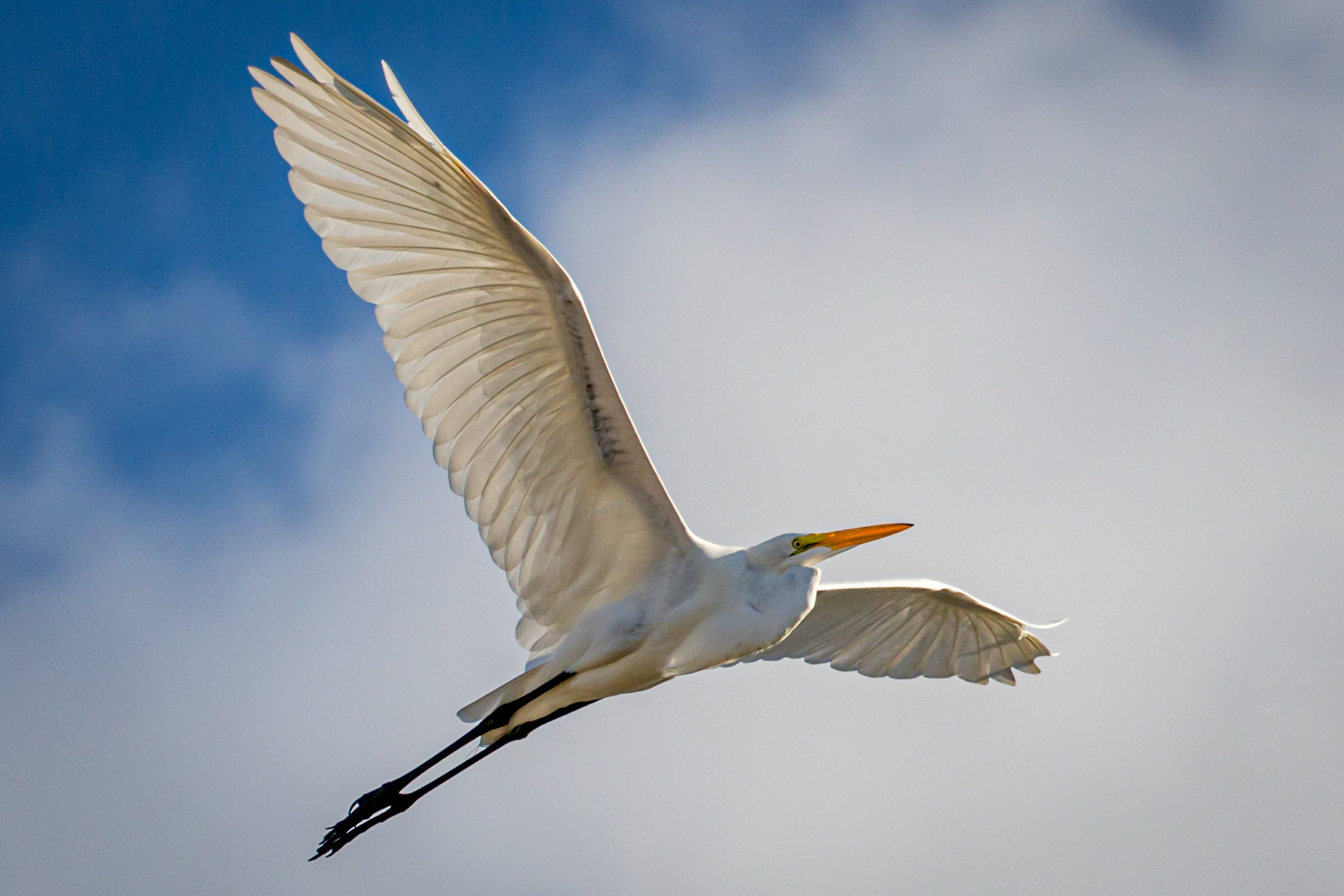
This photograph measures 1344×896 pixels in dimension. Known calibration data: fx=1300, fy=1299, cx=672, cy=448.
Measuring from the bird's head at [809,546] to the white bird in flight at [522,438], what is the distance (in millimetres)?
13

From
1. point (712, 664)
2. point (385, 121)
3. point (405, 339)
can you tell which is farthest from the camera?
point (712, 664)

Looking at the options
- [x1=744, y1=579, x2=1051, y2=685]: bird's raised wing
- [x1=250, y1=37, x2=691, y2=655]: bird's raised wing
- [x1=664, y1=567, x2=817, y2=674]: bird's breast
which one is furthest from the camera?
[x1=744, y1=579, x2=1051, y2=685]: bird's raised wing

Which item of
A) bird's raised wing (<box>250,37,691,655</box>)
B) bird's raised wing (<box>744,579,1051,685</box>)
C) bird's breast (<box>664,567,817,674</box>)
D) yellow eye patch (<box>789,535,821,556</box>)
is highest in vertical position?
bird's raised wing (<box>250,37,691,655</box>)

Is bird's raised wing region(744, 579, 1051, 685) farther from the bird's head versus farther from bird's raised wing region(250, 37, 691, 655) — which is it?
bird's raised wing region(250, 37, 691, 655)

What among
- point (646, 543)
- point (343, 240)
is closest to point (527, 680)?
point (646, 543)

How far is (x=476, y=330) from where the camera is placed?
777 cm

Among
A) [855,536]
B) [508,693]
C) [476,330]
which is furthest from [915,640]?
[476,330]

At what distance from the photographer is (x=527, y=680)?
8695 millimetres

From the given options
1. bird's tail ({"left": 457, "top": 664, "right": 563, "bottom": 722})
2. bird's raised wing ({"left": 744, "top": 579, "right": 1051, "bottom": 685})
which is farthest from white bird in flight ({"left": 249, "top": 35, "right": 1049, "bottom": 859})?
bird's raised wing ({"left": 744, "top": 579, "right": 1051, "bottom": 685})

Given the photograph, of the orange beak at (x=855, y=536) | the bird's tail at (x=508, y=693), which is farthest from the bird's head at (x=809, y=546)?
the bird's tail at (x=508, y=693)

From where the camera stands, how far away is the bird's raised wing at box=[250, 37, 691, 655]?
7297 millimetres

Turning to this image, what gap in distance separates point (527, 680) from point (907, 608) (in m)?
3.82

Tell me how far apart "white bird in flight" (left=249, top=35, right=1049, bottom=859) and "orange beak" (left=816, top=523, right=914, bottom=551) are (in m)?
0.01

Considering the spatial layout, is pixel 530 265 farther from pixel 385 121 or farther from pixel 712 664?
pixel 712 664
